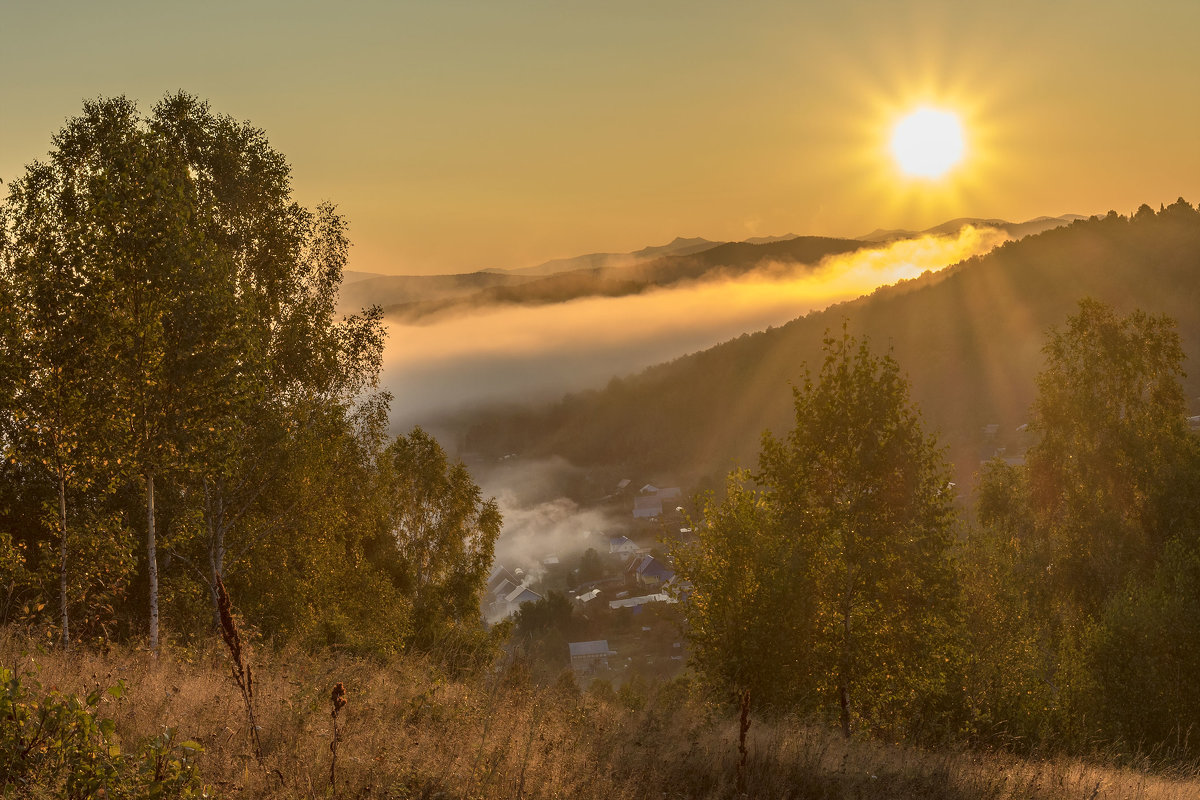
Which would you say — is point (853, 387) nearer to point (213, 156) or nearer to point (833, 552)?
point (833, 552)

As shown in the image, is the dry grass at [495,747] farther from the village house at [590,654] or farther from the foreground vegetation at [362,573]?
the village house at [590,654]

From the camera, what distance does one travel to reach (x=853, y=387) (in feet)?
54.6

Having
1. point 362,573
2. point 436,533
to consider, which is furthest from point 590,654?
point 362,573

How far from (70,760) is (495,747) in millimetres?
3932

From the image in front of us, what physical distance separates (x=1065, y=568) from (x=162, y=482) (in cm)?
3064

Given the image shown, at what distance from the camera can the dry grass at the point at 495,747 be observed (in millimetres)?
7543

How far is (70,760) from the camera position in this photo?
579 centimetres

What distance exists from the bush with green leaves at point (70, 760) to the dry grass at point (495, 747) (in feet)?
2.92

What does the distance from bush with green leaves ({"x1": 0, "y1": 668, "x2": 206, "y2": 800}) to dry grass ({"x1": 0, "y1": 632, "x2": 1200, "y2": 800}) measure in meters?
0.89

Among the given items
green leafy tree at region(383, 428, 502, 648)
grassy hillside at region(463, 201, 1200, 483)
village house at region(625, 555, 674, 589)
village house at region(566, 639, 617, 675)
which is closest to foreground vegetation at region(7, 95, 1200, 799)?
green leafy tree at region(383, 428, 502, 648)

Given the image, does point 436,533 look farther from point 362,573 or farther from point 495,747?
point 495,747

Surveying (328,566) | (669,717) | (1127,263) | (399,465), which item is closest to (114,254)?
(328,566)

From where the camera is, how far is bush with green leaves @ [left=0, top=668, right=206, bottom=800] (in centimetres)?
552

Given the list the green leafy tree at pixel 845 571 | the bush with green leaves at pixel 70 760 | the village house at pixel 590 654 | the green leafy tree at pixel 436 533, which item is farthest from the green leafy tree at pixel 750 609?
the village house at pixel 590 654
